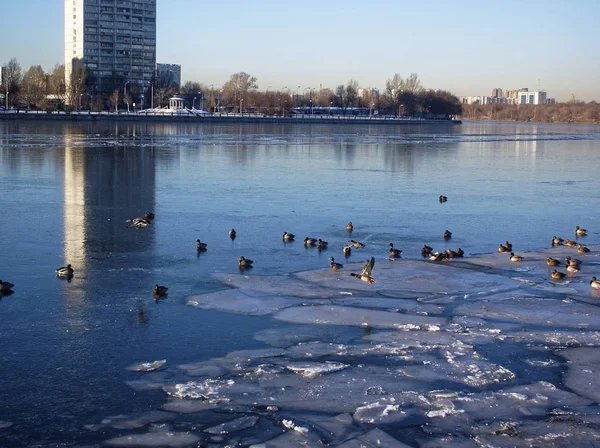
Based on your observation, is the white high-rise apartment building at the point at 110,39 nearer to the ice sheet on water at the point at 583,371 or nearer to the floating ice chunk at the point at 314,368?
the floating ice chunk at the point at 314,368

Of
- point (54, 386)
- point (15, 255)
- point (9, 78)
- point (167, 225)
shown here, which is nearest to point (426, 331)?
point (54, 386)

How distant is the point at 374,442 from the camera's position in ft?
17.9

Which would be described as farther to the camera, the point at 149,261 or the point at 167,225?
the point at 167,225

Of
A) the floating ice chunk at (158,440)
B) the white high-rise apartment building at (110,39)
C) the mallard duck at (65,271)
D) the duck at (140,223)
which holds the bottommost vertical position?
the floating ice chunk at (158,440)

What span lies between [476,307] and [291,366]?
3021mm

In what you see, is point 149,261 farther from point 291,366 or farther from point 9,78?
point 9,78

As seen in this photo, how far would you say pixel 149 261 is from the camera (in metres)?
11.0

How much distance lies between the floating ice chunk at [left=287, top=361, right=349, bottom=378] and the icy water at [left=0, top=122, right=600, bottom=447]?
27mm

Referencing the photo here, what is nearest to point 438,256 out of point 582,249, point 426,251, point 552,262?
point 426,251

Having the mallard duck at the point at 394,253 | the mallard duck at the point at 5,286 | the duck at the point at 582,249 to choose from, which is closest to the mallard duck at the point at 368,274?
Result: the mallard duck at the point at 394,253

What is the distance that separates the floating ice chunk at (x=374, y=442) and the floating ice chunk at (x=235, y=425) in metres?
0.75

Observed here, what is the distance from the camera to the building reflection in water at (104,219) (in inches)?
396

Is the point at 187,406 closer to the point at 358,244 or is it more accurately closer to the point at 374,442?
the point at 374,442

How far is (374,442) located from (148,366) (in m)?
2.35
